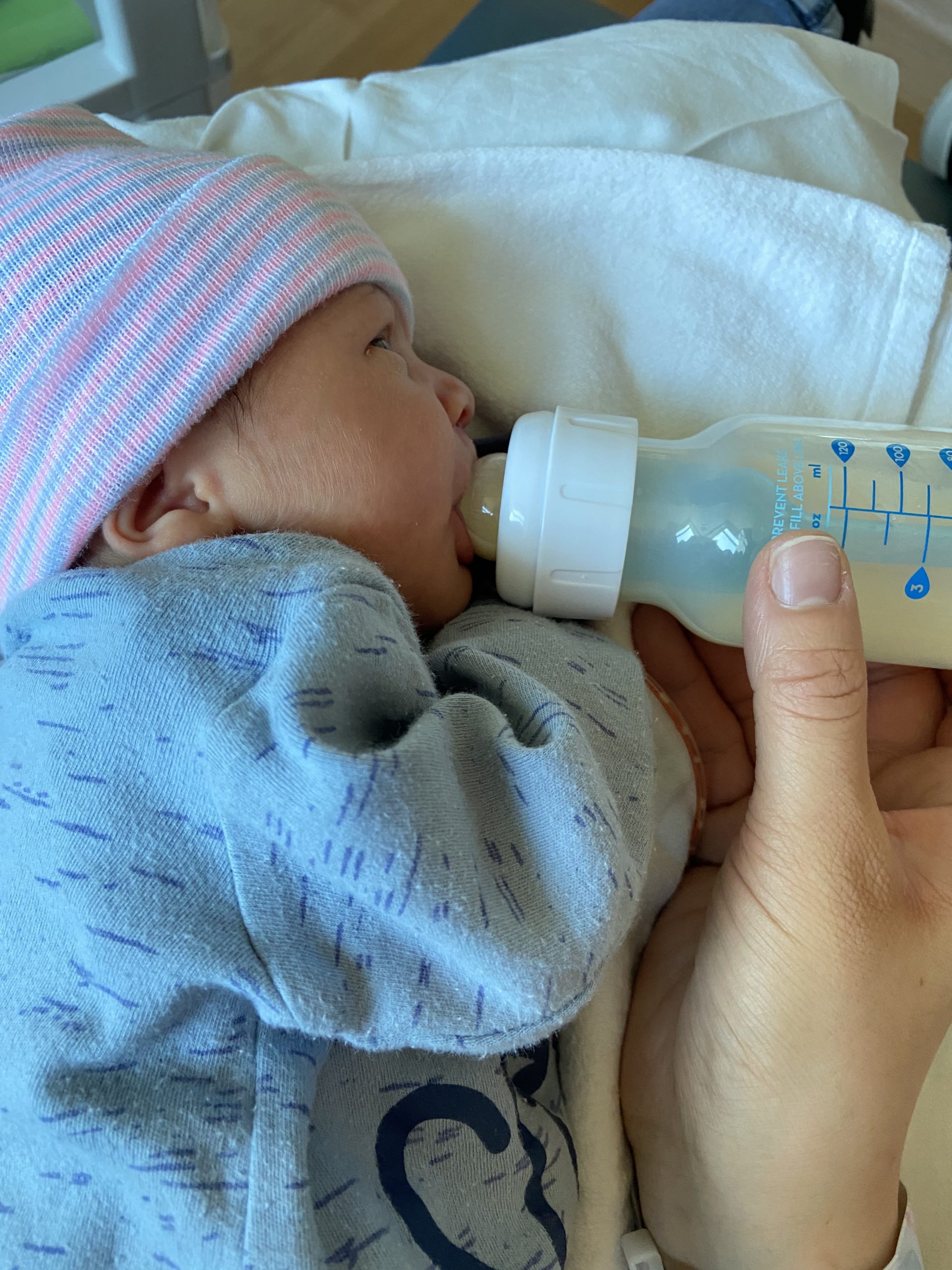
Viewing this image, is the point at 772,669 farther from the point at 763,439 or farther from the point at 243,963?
the point at 243,963

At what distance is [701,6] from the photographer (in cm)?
107

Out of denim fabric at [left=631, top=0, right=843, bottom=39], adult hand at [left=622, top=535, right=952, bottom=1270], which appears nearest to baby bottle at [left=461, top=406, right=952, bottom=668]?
adult hand at [left=622, top=535, right=952, bottom=1270]

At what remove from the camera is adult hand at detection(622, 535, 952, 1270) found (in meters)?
0.58

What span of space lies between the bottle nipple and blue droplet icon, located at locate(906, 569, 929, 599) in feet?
1.00

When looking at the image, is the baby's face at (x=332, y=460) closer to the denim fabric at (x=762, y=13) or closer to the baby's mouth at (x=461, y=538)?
the baby's mouth at (x=461, y=538)

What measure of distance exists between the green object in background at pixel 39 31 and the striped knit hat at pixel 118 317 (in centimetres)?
59

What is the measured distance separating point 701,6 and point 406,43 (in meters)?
0.86

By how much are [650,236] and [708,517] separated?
0.30 m

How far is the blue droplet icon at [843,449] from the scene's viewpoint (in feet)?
2.29

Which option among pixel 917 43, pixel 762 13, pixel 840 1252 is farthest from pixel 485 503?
pixel 917 43

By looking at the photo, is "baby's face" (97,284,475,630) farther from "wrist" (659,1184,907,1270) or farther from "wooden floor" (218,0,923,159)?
"wooden floor" (218,0,923,159)

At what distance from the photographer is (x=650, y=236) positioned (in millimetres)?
838

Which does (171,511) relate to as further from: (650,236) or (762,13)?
(762,13)

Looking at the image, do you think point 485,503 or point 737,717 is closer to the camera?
point 485,503
